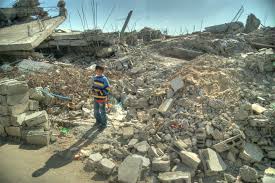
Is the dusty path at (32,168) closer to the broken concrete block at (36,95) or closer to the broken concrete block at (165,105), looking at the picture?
the broken concrete block at (36,95)

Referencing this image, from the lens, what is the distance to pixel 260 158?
5.43 m

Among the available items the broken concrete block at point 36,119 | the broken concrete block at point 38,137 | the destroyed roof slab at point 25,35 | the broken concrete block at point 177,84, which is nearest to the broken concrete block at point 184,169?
the broken concrete block at point 177,84

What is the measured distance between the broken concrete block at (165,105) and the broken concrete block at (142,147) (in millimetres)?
1170

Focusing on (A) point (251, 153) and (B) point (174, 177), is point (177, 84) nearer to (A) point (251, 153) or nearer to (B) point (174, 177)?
(A) point (251, 153)

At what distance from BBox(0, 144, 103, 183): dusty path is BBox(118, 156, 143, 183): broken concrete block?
0.50 meters

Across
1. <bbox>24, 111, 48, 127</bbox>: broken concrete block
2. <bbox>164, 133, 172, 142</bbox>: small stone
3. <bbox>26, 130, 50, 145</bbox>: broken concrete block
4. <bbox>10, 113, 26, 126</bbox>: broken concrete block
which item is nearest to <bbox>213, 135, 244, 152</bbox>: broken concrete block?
<bbox>164, 133, 172, 142</bbox>: small stone

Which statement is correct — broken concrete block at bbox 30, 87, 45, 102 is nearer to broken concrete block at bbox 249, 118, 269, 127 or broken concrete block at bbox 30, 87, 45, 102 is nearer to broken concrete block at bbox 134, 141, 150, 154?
broken concrete block at bbox 134, 141, 150, 154

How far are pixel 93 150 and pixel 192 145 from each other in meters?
1.93

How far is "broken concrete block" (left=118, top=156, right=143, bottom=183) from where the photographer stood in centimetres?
464

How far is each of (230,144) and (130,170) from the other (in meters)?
2.07

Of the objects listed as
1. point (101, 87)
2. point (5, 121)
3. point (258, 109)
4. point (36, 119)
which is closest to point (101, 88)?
point (101, 87)

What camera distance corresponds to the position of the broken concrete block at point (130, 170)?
4645mm

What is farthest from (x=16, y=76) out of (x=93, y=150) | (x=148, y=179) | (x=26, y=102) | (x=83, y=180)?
(x=148, y=179)

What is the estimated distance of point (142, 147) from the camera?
17.9ft
